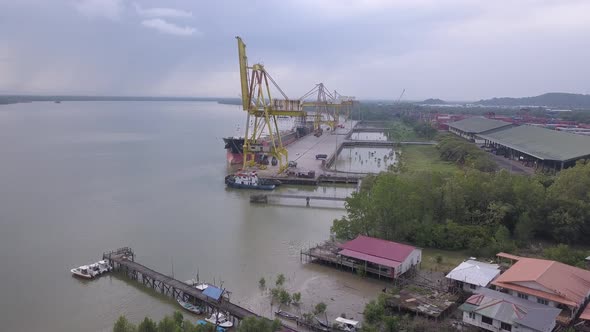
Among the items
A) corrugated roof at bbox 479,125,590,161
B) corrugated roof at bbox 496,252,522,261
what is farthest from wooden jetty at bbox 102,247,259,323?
corrugated roof at bbox 479,125,590,161

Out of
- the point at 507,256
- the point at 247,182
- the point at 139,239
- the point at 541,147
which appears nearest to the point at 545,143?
the point at 541,147

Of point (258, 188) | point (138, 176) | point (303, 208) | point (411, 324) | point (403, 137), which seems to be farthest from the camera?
point (403, 137)

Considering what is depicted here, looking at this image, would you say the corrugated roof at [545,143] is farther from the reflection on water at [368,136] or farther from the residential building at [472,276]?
the residential building at [472,276]

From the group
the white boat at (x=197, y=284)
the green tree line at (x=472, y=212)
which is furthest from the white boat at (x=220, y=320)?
the green tree line at (x=472, y=212)

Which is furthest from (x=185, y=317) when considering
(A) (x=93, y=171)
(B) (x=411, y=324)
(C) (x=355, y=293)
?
(A) (x=93, y=171)

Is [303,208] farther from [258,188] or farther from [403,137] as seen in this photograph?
[403,137]

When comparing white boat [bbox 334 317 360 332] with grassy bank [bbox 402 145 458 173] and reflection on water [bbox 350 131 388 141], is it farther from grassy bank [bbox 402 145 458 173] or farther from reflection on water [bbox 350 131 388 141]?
reflection on water [bbox 350 131 388 141]
